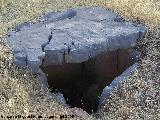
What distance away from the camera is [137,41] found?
4953mm

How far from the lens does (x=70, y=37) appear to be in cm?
472

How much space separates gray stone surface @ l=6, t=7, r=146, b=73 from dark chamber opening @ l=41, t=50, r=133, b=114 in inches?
12.1

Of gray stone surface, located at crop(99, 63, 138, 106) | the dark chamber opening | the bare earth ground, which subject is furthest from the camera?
the dark chamber opening

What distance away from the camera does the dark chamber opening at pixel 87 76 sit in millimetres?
5086

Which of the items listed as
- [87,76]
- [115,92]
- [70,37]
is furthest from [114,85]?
[87,76]

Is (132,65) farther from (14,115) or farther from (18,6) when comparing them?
(18,6)

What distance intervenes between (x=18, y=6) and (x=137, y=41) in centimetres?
198

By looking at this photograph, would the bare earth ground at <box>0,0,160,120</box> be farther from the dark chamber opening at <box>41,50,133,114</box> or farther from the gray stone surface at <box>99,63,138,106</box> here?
the dark chamber opening at <box>41,50,133,114</box>

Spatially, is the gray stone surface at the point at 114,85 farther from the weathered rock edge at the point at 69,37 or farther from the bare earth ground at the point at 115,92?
the weathered rock edge at the point at 69,37

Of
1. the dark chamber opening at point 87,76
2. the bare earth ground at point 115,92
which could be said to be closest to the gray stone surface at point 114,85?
the bare earth ground at point 115,92

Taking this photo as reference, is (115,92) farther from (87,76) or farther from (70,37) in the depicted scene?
(87,76)

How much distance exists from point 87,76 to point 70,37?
947 millimetres

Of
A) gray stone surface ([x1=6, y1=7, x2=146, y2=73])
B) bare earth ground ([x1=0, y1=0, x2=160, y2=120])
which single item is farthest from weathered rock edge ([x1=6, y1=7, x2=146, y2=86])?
bare earth ground ([x1=0, y1=0, x2=160, y2=120])

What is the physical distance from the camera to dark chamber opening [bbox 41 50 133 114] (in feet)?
16.7
